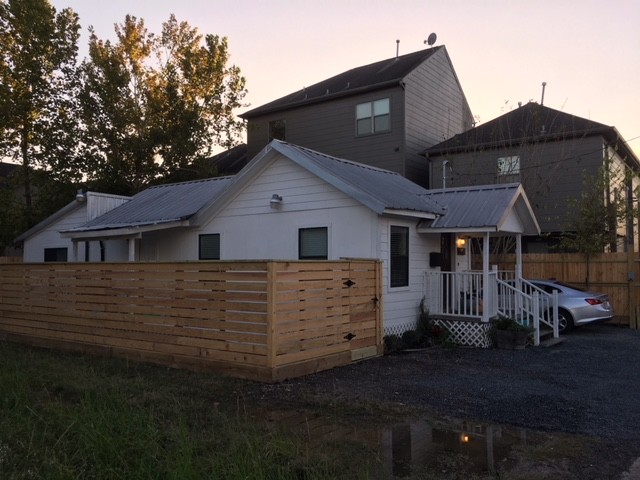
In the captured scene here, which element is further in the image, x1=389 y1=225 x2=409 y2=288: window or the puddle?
x1=389 y1=225 x2=409 y2=288: window

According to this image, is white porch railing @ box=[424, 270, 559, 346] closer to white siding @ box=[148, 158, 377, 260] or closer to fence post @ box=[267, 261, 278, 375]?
white siding @ box=[148, 158, 377, 260]

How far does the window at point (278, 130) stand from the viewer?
2334 centimetres

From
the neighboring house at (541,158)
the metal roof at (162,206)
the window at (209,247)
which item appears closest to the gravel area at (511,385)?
the window at (209,247)

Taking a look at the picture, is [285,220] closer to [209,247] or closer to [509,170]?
[209,247]

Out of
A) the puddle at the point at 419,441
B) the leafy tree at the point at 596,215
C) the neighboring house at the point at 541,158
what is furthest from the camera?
the neighboring house at the point at 541,158

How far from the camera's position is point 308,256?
1184 cm

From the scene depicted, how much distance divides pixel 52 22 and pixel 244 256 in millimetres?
14410

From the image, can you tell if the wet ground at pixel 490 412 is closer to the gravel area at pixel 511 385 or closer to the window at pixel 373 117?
the gravel area at pixel 511 385

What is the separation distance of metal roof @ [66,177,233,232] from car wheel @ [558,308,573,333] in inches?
339

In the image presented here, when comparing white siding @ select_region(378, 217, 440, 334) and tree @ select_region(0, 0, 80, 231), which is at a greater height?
tree @ select_region(0, 0, 80, 231)

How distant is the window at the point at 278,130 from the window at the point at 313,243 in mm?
Answer: 12069

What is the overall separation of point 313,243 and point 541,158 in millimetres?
10859

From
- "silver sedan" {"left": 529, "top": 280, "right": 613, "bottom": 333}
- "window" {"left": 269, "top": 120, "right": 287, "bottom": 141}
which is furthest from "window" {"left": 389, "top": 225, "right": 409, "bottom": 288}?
"window" {"left": 269, "top": 120, "right": 287, "bottom": 141}

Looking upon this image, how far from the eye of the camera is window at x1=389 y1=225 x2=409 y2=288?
1110 centimetres
